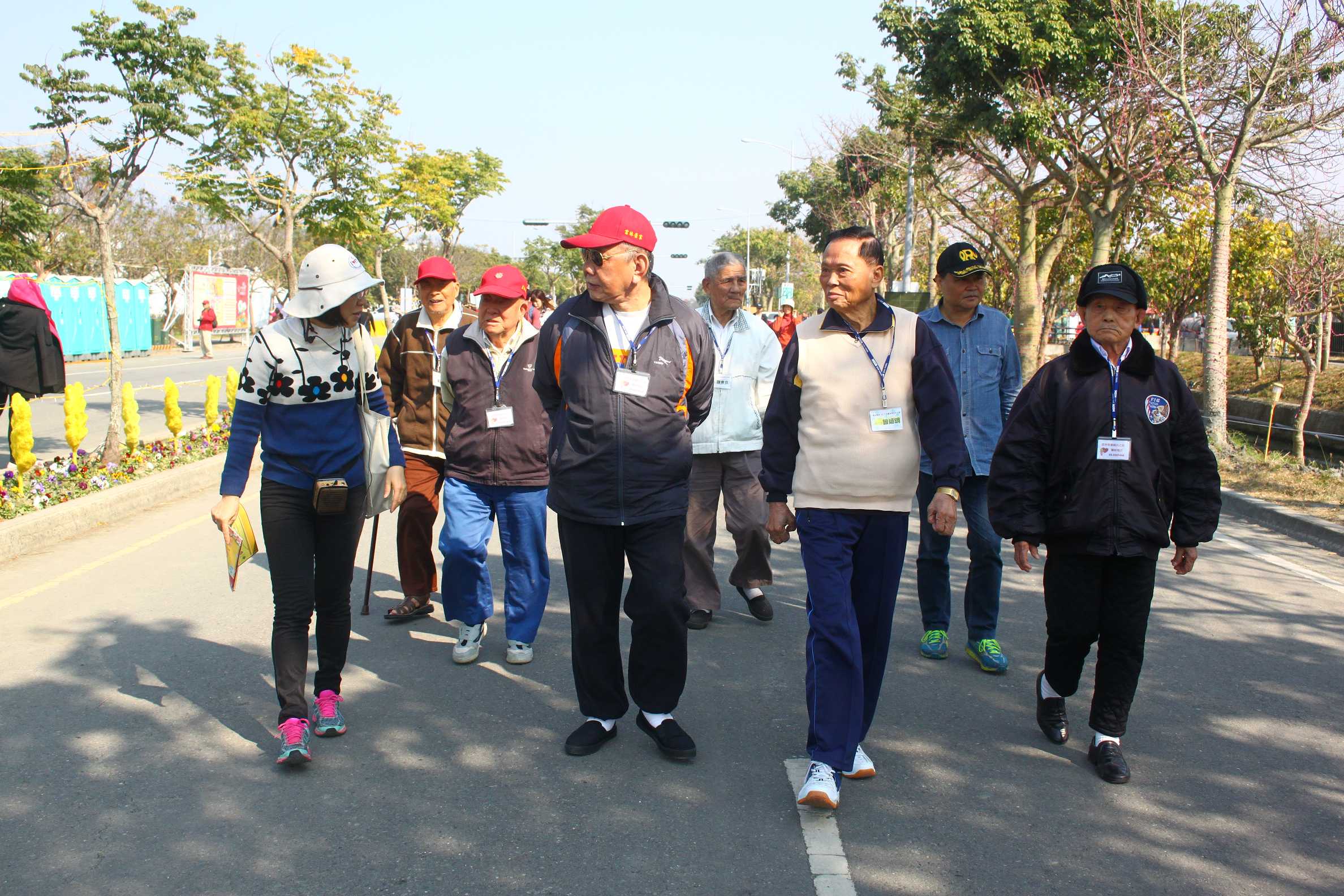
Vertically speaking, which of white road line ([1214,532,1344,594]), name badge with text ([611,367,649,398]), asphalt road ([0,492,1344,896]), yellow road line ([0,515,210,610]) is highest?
name badge with text ([611,367,649,398])

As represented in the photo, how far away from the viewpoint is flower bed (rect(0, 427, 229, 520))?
815 cm

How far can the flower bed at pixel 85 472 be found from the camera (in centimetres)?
815

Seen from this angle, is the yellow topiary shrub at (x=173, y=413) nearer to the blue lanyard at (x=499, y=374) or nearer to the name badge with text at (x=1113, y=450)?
the blue lanyard at (x=499, y=374)

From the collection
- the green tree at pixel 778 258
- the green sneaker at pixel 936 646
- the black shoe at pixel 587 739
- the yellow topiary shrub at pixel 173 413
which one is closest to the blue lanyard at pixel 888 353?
the black shoe at pixel 587 739

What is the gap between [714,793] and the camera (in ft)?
12.5

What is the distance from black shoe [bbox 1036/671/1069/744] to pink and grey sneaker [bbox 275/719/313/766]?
9.03 ft

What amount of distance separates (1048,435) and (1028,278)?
783 inches

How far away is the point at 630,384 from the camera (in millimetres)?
4008

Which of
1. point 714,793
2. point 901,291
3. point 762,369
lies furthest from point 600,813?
point 901,291

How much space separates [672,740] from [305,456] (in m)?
1.72

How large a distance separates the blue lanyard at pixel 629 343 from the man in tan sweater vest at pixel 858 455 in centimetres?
52

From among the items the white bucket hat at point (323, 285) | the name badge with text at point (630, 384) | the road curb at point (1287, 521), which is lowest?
the road curb at point (1287, 521)

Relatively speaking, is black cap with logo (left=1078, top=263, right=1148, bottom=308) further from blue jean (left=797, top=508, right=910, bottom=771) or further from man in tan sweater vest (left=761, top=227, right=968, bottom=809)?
blue jean (left=797, top=508, right=910, bottom=771)

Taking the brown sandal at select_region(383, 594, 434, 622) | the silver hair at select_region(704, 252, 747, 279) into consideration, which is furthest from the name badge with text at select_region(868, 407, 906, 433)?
the brown sandal at select_region(383, 594, 434, 622)
